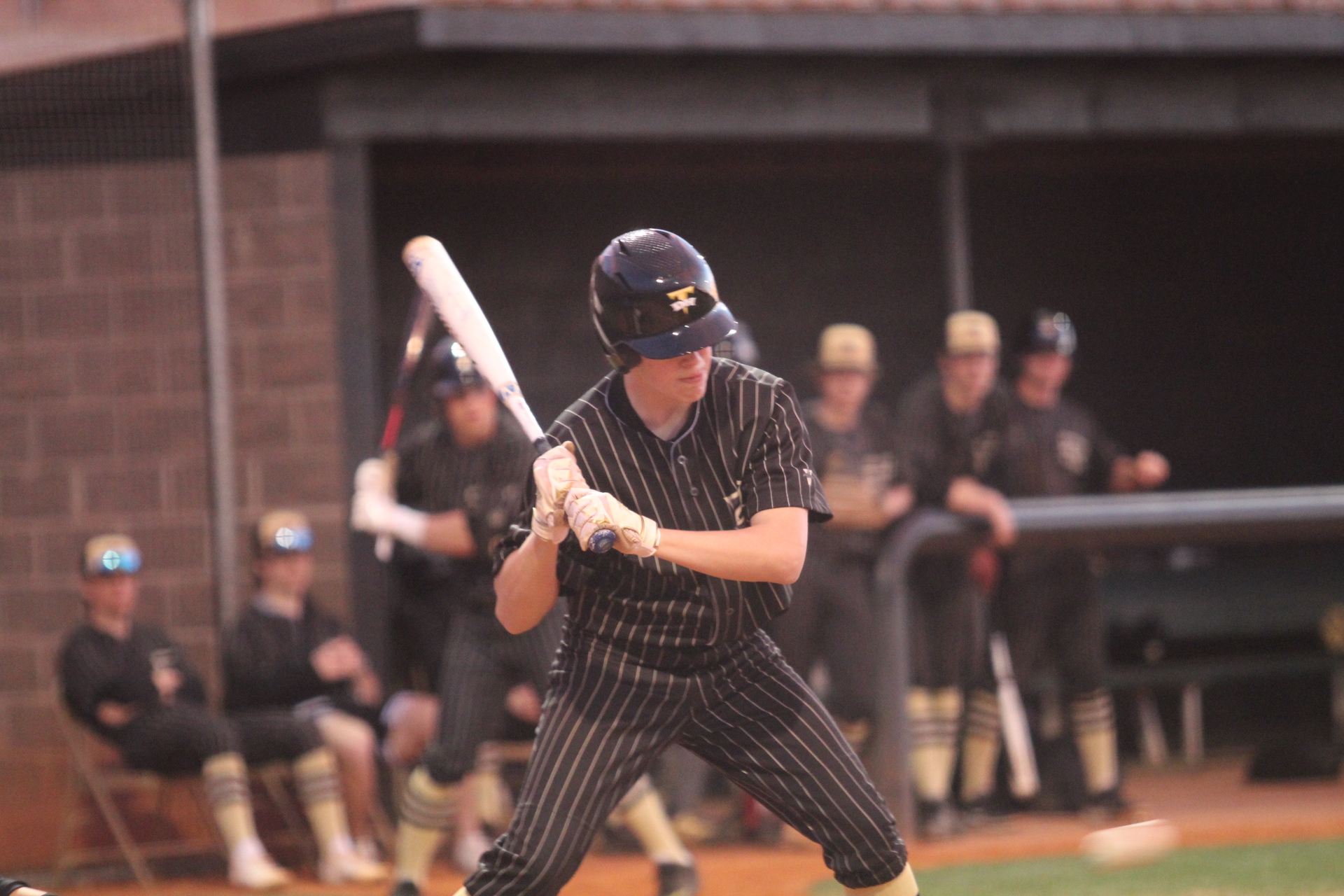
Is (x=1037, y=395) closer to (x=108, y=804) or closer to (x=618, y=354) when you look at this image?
(x=108, y=804)

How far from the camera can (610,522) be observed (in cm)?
299

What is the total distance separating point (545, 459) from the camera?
3.10 m

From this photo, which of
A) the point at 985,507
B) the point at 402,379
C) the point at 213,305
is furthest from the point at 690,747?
the point at 213,305

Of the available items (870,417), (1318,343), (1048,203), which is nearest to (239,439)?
(870,417)

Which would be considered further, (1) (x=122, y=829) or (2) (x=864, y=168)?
(2) (x=864, y=168)

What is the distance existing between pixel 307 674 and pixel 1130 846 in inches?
132

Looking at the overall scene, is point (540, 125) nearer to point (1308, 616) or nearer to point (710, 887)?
point (710, 887)

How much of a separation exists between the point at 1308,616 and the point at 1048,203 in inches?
117

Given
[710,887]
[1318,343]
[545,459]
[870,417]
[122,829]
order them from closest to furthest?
[545,459] < [710,887] < [122,829] < [870,417] < [1318,343]

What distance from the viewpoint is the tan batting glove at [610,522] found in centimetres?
298

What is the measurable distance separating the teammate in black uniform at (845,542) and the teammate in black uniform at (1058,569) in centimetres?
61

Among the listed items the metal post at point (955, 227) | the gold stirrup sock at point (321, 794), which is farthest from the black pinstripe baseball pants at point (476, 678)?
the metal post at point (955, 227)

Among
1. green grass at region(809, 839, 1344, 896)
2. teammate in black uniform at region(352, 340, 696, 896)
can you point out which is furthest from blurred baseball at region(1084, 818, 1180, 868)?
teammate in black uniform at region(352, 340, 696, 896)

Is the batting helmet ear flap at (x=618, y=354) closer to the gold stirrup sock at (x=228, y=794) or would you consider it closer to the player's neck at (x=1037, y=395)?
the gold stirrup sock at (x=228, y=794)
